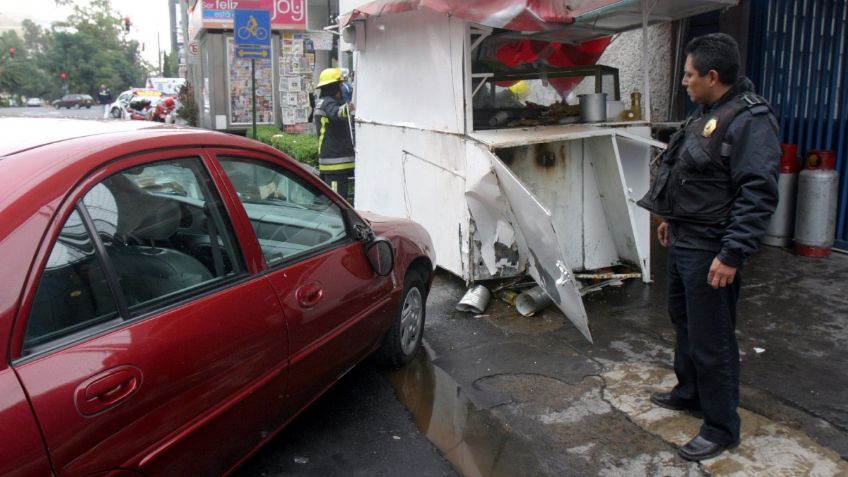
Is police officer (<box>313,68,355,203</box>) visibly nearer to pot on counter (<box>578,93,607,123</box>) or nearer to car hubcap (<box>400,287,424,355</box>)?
pot on counter (<box>578,93,607,123</box>)

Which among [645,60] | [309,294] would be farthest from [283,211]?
[645,60]

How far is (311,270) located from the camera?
128 inches

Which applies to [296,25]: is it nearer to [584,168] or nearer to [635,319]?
[584,168]

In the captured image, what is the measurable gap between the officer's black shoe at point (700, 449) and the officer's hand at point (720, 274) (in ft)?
2.63

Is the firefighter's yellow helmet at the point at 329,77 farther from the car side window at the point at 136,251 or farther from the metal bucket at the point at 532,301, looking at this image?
the car side window at the point at 136,251

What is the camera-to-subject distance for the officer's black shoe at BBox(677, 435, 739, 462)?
324cm

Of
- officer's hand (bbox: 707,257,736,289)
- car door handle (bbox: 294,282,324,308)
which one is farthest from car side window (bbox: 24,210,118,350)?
officer's hand (bbox: 707,257,736,289)

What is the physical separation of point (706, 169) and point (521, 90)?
12.3 ft

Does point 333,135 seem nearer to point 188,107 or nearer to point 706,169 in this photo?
point 706,169

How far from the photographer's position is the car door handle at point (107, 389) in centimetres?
205

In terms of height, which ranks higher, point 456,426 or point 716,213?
point 716,213

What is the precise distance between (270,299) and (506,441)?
1.46m

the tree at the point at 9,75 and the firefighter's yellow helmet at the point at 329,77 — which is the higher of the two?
the tree at the point at 9,75

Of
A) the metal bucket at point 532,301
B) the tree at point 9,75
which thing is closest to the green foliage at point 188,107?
the metal bucket at point 532,301
